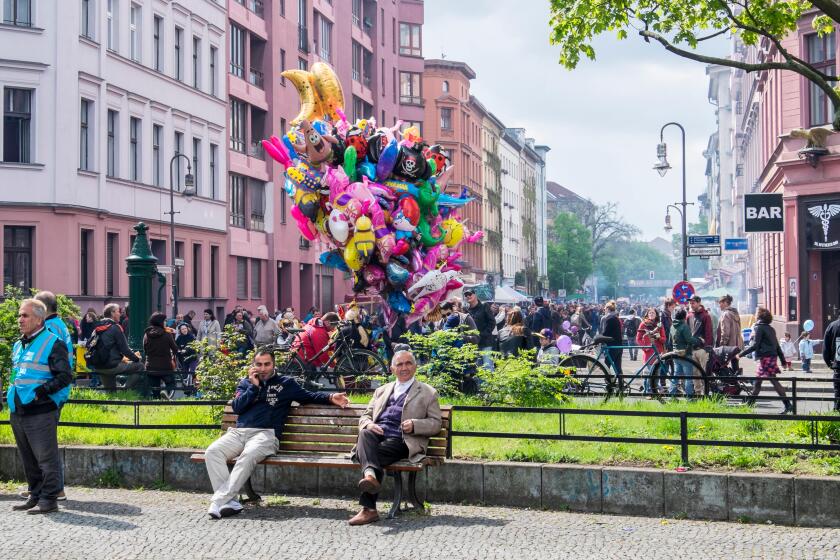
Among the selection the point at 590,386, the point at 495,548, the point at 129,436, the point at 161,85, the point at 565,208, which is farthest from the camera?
the point at 565,208

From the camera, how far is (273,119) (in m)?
52.4

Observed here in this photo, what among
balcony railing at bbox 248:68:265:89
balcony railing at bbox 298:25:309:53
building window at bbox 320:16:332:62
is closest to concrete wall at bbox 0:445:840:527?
balcony railing at bbox 248:68:265:89

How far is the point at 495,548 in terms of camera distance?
31.5 ft

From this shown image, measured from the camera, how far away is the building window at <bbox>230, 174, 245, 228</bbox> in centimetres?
4919

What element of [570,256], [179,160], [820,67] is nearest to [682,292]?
[820,67]

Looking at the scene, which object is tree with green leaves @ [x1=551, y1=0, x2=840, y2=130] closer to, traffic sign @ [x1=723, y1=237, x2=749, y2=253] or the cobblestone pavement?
the cobblestone pavement

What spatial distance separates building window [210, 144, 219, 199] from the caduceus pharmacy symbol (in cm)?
2204

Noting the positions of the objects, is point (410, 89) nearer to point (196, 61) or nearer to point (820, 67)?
point (196, 61)

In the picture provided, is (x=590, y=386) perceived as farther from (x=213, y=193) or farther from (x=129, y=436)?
(x=213, y=193)

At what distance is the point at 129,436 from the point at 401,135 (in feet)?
54.8

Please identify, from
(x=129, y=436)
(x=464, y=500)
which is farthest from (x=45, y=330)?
(x=464, y=500)

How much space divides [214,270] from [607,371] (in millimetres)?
30588

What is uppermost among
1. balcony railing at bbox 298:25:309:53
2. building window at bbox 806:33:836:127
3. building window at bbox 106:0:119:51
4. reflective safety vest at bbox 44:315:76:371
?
balcony railing at bbox 298:25:309:53

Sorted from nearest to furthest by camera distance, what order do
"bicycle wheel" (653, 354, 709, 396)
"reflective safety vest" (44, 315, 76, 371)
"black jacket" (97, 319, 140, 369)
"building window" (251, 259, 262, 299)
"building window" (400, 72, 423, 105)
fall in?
"reflective safety vest" (44, 315, 76, 371)
"bicycle wheel" (653, 354, 709, 396)
"black jacket" (97, 319, 140, 369)
"building window" (251, 259, 262, 299)
"building window" (400, 72, 423, 105)
